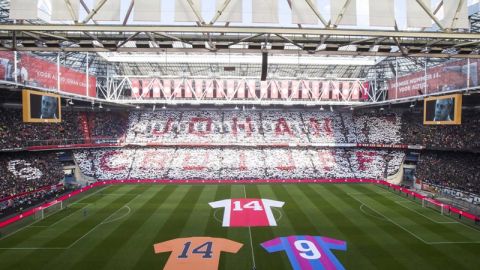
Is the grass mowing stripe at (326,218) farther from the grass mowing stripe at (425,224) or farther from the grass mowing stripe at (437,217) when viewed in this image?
the grass mowing stripe at (437,217)

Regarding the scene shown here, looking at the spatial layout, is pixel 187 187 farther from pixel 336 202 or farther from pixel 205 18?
pixel 205 18

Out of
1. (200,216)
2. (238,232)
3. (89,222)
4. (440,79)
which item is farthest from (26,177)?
(440,79)

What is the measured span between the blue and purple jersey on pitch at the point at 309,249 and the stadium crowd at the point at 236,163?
26.3 m

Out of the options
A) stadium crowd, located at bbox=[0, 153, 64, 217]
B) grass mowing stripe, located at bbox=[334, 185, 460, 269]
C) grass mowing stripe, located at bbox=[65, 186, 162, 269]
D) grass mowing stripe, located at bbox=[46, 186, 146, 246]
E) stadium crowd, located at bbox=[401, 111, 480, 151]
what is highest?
stadium crowd, located at bbox=[401, 111, 480, 151]

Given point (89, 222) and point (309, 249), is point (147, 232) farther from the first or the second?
point (309, 249)

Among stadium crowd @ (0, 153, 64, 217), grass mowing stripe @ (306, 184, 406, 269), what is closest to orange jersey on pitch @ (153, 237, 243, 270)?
grass mowing stripe @ (306, 184, 406, 269)

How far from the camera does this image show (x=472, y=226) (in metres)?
25.1

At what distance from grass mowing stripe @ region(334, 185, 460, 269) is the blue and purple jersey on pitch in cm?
340

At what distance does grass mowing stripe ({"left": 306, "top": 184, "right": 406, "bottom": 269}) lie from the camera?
61.0ft

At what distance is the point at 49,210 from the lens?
99.7ft

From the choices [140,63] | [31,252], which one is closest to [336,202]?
[31,252]

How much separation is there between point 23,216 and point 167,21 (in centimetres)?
2577

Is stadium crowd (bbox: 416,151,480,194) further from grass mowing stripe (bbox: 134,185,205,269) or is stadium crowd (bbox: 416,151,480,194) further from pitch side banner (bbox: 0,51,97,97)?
pitch side banner (bbox: 0,51,97,97)

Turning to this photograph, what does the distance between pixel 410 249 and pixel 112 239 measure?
19.8 metres
